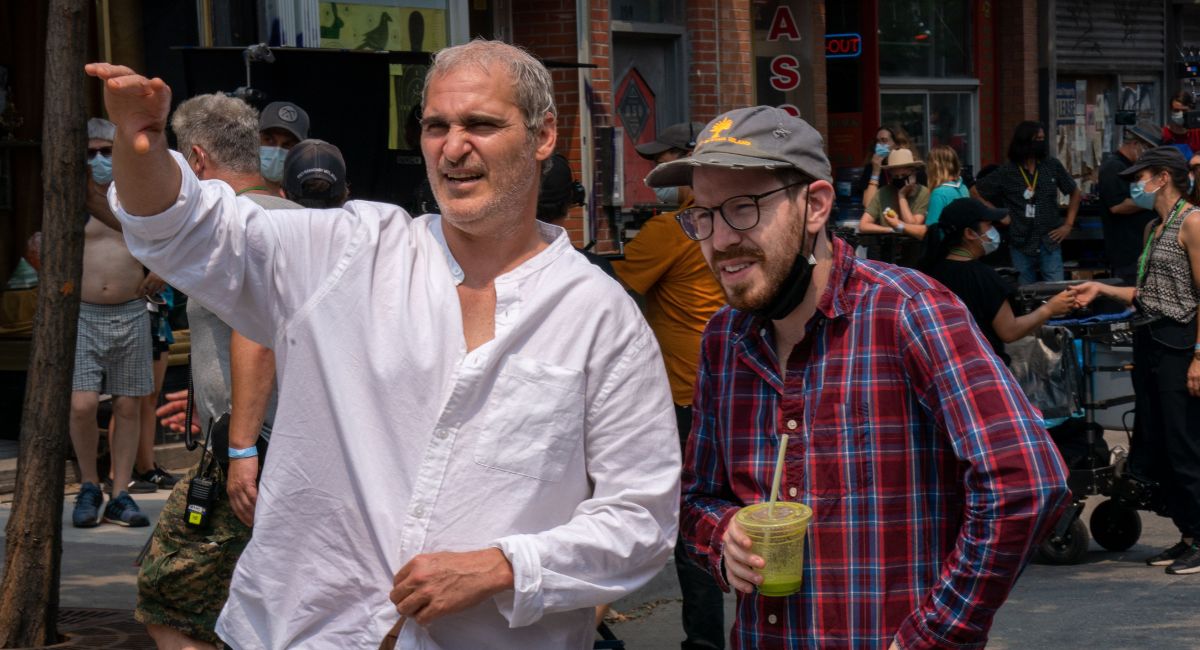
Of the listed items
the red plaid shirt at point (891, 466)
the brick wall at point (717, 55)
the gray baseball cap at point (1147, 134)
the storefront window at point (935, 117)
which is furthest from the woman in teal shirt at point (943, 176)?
the red plaid shirt at point (891, 466)

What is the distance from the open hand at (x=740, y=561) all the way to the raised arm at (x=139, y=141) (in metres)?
1.11

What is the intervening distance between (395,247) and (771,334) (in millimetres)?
708

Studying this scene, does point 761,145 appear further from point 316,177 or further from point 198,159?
point 316,177

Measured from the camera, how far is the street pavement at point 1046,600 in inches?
265

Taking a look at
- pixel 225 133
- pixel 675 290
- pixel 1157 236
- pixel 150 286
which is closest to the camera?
pixel 225 133

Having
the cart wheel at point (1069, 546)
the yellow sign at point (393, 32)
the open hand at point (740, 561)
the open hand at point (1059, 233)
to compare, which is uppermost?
the yellow sign at point (393, 32)

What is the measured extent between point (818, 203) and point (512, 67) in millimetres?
604

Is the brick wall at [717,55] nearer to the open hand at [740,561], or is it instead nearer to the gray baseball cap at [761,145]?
the gray baseball cap at [761,145]

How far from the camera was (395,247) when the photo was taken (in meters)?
2.92

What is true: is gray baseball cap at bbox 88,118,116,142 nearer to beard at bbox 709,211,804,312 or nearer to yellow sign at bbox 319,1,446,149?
yellow sign at bbox 319,1,446,149

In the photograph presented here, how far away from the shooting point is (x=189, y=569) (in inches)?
181

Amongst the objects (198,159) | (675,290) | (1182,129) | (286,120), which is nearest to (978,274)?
(675,290)

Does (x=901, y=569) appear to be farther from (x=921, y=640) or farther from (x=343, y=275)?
(x=343, y=275)

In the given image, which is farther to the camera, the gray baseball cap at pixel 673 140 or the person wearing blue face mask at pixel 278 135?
the gray baseball cap at pixel 673 140
